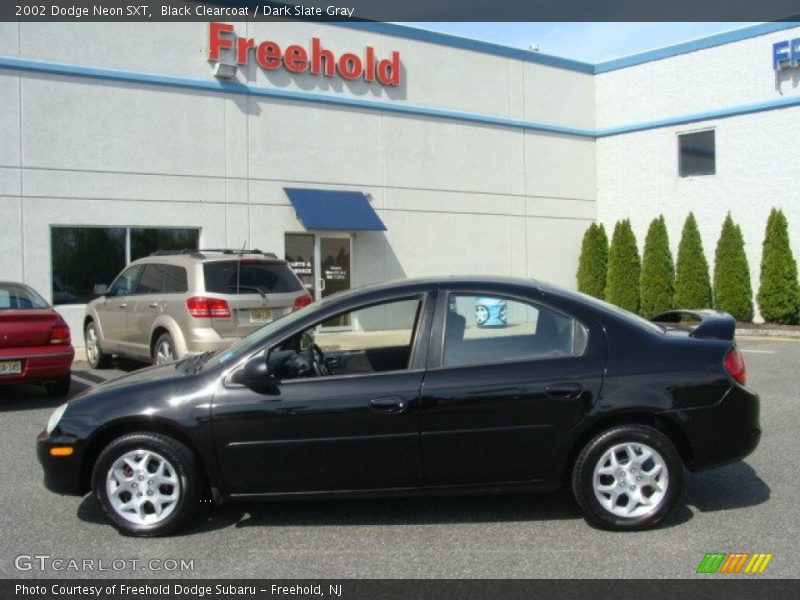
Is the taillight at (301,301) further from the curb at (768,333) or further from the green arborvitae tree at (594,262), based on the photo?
the green arborvitae tree at (594,262)

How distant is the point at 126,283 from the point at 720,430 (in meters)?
8.78

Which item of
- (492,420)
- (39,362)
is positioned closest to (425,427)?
(492,420)

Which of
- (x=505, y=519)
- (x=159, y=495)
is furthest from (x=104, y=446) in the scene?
(x=505, y=519)

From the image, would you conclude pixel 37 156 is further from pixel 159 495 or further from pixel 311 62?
pixel 159 495

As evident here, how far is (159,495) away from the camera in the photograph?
189 inches

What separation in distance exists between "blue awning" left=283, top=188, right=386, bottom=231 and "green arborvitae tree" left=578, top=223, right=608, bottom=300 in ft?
20.9

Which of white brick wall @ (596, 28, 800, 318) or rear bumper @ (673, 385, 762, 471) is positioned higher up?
white brick wall @ (596, 28, 800, 318)

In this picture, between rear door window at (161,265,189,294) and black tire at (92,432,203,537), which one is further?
rear door window at (161,265,189,294)

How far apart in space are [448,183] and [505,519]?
14.3 meters

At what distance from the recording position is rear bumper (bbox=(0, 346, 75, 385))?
8695 mm

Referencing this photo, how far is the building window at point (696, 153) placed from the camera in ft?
64.9

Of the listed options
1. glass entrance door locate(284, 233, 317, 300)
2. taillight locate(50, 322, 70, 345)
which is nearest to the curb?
glass entrance door locate(284, 233, 317, 300)

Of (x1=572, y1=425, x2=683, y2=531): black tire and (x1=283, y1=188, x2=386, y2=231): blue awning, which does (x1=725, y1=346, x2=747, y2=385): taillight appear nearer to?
(x1=572, y1=425, x2=683, y2=531): black tire

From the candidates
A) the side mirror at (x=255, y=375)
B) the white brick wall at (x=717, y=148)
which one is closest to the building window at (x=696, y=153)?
the white brick wall at (x=717, y=148)
